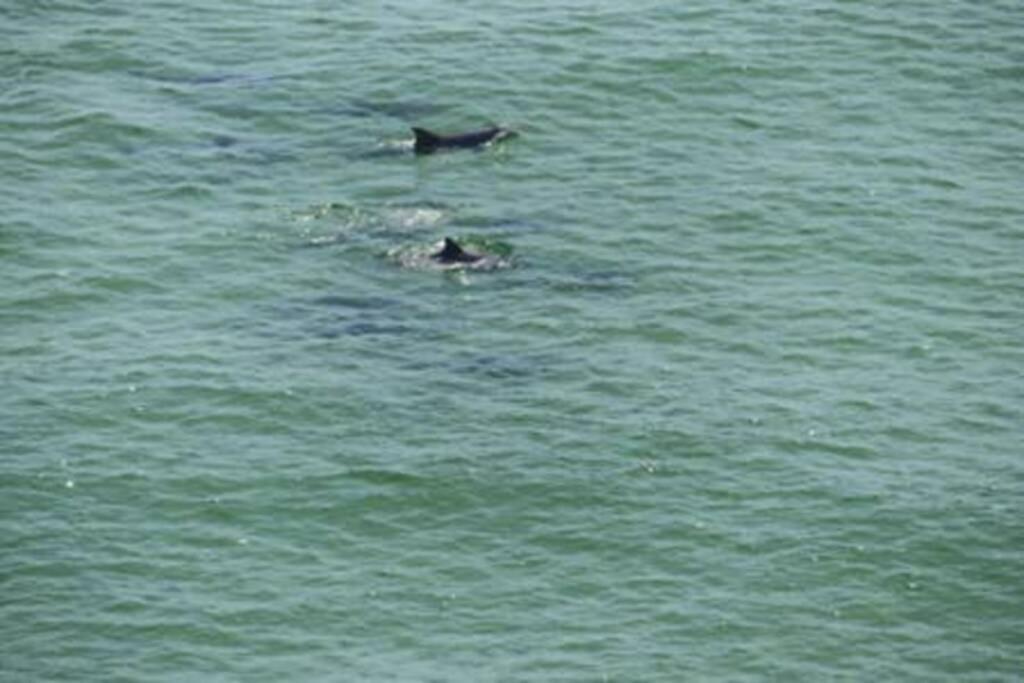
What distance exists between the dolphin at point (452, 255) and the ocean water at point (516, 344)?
31.8 inches

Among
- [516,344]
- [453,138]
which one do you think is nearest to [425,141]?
[453,138]

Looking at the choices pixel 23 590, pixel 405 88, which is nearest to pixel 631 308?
pixel 405 88

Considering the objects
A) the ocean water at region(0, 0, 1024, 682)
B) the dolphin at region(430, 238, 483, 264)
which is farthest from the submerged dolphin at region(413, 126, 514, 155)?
the dolphin at region(430, 238, 483, 264)

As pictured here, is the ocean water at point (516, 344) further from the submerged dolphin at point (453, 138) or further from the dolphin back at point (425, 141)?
the dolphin back at point (425, 141)

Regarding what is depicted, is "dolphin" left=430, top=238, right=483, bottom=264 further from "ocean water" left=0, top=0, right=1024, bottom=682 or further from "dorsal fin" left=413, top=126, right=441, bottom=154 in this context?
"dorsal fin" left=413, top=126, right=441, bottom=154

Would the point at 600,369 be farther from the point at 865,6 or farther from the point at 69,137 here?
A: the point at 865,6

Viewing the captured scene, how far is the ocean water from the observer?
2117 inches

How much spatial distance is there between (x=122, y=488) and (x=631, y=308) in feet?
55.8

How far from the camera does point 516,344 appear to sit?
6512 cm

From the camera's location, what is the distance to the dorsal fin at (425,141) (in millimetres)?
74000

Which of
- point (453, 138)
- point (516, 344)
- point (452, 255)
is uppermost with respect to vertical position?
point (453, 138)

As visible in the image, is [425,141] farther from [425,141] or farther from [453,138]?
[453,138]

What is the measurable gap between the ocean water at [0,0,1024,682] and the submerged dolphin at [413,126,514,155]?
1.92ft

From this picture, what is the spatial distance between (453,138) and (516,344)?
12.3m
